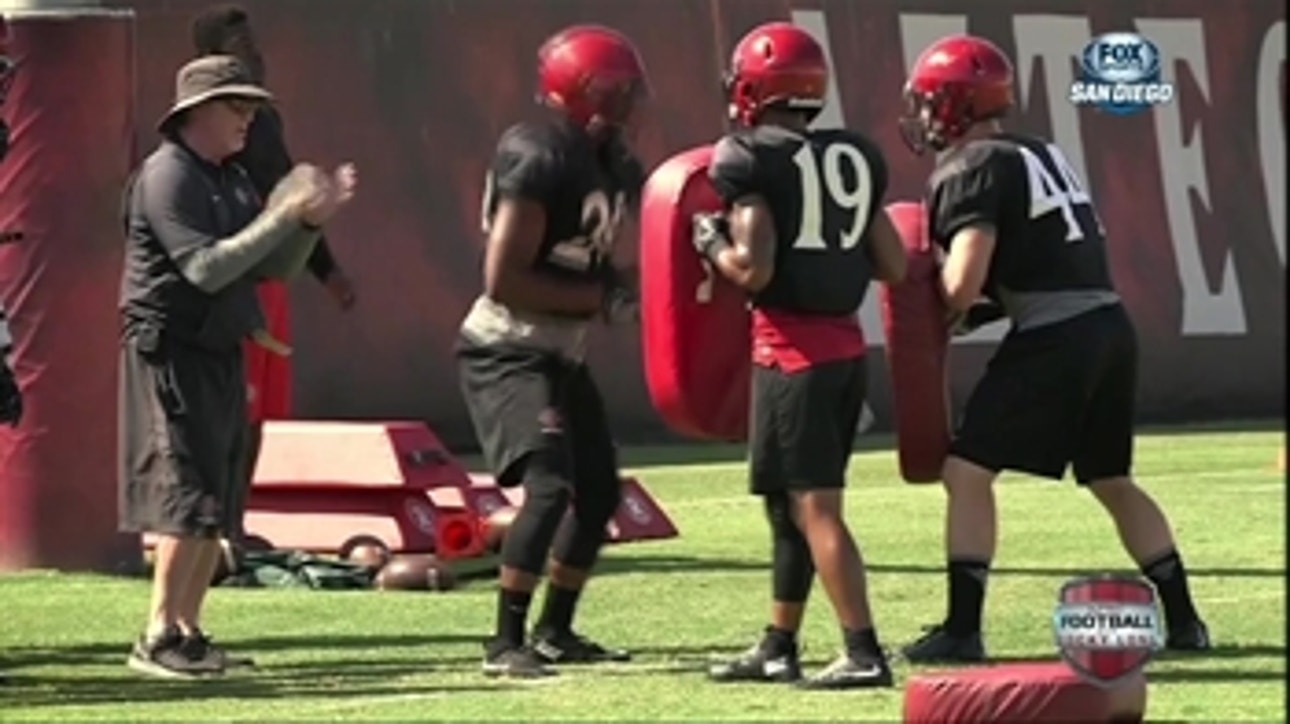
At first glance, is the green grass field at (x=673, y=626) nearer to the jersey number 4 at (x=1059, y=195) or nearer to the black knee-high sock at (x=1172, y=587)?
the black knee-high sock at (x=1172, y=587)

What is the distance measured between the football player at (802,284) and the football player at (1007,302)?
56cm

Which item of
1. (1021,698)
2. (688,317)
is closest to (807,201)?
(688,317)

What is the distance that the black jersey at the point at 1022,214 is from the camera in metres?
11.3

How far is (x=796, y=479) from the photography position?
421 inches

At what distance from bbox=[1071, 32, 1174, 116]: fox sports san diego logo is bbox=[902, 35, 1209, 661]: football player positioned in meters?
11.6

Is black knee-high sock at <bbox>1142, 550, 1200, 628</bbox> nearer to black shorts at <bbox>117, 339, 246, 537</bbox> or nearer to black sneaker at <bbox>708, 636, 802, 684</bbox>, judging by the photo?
black sneaker at <bbox>708, 636, 802, 684</bbox>

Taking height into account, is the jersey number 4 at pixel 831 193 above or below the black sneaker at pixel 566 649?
above

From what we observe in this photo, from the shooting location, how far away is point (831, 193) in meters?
10.7

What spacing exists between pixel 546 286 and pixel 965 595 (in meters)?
1.60

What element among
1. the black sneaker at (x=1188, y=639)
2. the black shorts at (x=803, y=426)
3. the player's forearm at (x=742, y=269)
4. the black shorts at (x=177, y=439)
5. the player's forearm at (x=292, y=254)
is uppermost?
the player's forearm at (x=742, y=269)

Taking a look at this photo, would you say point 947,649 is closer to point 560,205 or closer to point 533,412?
point 533,412

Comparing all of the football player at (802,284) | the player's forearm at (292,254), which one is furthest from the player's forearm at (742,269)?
the player's forearm at (292,254)

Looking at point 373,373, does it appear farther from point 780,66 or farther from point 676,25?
point 780,66

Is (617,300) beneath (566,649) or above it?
above
